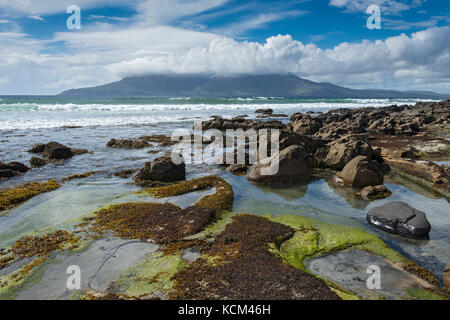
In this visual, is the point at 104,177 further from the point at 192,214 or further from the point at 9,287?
the point at 9,287

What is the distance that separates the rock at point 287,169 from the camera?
11742mm

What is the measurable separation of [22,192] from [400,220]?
39.7 ft

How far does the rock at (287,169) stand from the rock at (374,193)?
102 inches

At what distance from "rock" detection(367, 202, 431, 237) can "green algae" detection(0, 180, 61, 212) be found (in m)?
11.1

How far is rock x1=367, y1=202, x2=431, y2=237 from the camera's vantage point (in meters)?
7.17

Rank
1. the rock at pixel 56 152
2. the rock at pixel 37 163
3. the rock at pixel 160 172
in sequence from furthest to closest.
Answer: the rock at pixel 56 152 < the rock at pixel 37 163 < the rock at pixel 160 172

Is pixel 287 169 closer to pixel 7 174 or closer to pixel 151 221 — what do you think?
pixel 151 221

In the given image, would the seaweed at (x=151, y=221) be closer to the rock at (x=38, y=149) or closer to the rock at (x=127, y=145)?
the rock at (x=127, y=145)

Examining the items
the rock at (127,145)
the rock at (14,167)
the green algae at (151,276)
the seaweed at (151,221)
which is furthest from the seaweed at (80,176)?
the green algae at (151,276)

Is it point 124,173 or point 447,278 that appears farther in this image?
point 124,173

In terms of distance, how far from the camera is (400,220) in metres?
7.41

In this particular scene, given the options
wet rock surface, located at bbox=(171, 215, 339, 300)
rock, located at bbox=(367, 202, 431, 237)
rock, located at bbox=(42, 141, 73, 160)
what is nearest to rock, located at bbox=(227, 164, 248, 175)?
rock, located at bbox=(367, 202, 431, 237)

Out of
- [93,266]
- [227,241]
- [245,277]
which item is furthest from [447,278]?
[93,266]
